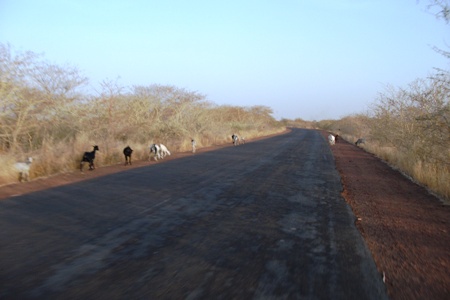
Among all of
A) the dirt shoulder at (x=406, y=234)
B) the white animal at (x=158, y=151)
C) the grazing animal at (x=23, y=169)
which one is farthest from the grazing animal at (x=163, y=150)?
the dirt shoulder at (x=406, y=234)

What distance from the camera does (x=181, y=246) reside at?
5.05 metres

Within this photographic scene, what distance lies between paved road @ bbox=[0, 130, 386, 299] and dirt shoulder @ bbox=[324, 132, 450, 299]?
0.27m

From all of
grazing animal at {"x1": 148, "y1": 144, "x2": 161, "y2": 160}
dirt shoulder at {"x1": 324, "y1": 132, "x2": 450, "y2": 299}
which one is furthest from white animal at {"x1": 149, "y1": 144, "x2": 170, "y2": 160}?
dirt shoulder at {"x1": 324, "y1": 132, "x2": 450, "y2": 299}

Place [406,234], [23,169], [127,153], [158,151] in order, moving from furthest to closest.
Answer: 1. [158,151]
2. [127,153]
3. [23,169]
4. [406,234]

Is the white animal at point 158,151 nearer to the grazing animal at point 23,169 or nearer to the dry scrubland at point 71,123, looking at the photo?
the dry scrubland at point 71,123

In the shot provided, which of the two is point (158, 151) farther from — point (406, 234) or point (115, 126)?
point (406, 234)

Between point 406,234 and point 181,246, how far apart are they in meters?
→ 3.99

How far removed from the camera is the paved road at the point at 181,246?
376 cm

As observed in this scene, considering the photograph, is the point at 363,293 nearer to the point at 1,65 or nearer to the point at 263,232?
the point at 263,232

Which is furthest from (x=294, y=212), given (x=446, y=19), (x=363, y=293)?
(x=446, y=19)

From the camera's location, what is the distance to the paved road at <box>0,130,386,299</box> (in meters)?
3.76

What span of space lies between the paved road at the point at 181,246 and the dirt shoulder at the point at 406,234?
0.27 meters

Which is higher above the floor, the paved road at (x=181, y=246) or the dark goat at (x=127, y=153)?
the dark goat at (x=127, y=153)

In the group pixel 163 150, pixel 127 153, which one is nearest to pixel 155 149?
pixel 163 150
